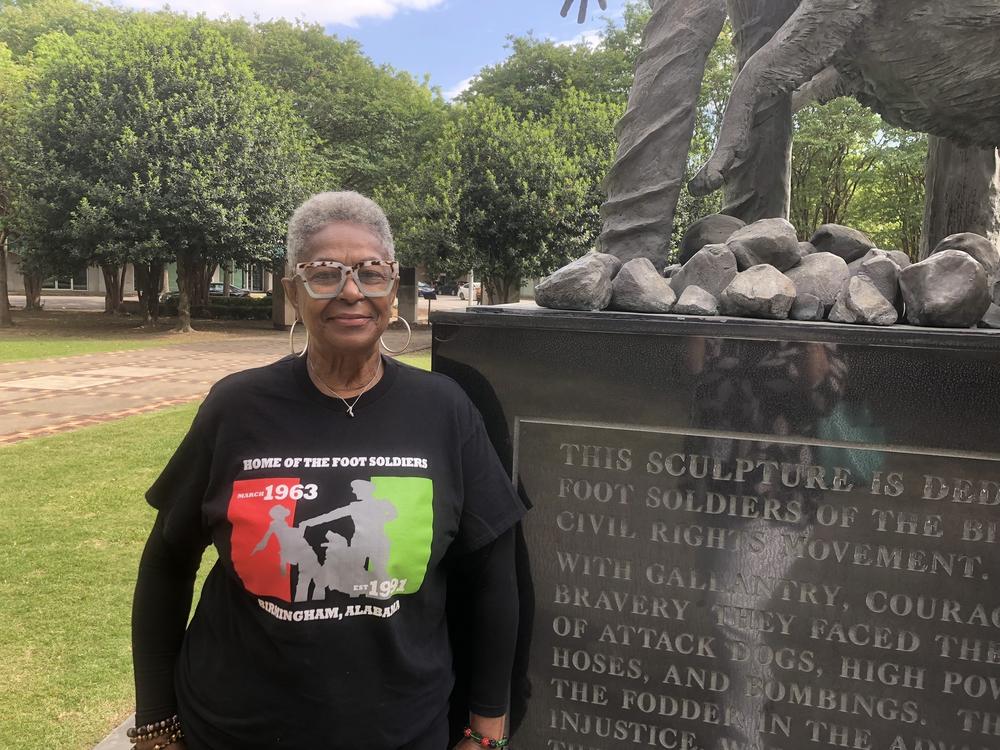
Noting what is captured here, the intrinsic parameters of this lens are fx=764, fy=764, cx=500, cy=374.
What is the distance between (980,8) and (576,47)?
26889 mm

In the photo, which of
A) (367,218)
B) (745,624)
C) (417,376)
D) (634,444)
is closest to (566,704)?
(745,624)

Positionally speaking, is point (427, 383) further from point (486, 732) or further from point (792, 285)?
point (792, 285)

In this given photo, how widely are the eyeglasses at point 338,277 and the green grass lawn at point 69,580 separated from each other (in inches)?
103

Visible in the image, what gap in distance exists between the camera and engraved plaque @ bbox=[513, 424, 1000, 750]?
2195mm

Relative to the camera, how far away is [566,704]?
99.3 inches

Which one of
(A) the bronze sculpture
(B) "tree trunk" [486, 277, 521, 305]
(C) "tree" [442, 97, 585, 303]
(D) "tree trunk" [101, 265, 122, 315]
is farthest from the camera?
(D) "tree trunk" [101, 265, 122, 315]

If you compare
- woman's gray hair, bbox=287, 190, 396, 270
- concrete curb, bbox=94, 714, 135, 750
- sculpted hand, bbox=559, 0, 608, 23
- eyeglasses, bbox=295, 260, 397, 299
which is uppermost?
sculpted hand, bbox=559, 0, 608, 23

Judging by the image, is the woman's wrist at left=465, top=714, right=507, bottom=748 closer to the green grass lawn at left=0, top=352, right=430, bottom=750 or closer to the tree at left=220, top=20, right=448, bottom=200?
the green grass lawn at left=0, top=352, right=430, bottom=750

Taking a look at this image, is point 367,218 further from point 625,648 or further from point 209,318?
point 209,318

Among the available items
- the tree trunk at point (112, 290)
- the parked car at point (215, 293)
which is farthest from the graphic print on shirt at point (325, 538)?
the parked car at point (215, 293)

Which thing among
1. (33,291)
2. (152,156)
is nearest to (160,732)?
(152,156)

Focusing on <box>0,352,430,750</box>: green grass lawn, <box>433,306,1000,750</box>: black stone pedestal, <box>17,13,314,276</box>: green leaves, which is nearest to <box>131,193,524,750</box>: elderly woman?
<box>433,306,1000,750</box>: black stone pedestal

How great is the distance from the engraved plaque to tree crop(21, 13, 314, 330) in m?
19.3

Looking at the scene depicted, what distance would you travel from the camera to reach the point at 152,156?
64.8 feet
